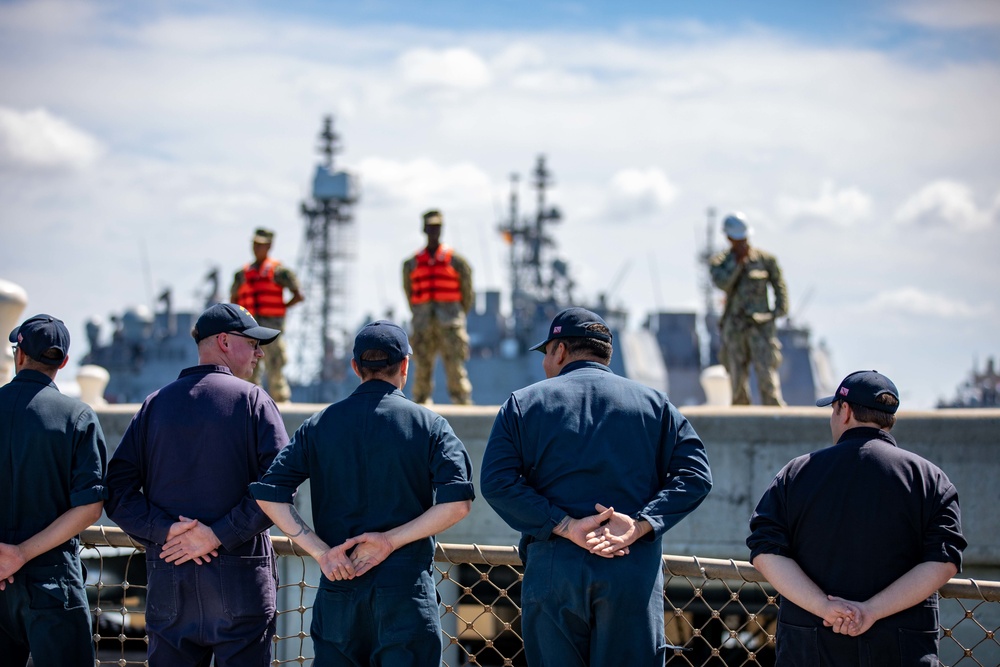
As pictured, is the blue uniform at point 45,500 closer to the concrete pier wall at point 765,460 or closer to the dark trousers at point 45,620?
the dark trousers at point 45,620

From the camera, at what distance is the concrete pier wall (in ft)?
22.0

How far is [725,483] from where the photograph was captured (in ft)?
23.0

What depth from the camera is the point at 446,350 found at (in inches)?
381

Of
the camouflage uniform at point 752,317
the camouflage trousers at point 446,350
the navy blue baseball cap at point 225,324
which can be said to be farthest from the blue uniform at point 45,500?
the camouflage uniform at point 752,317

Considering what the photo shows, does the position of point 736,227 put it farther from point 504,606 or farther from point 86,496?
point 86,496

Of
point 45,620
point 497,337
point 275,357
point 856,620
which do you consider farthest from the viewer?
point 497,337

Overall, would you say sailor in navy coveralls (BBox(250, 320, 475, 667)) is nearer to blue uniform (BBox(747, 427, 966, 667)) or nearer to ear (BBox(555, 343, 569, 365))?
ear (BBox(555, 343, 569, 365))

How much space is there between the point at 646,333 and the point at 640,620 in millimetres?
28055

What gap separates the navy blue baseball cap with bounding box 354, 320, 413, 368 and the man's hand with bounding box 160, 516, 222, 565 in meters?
0.79

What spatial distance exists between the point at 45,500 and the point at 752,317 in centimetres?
652

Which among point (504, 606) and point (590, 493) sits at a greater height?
point (590, 493)

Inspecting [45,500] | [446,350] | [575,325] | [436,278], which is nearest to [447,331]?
[446,350]

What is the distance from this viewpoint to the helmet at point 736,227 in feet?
29.1

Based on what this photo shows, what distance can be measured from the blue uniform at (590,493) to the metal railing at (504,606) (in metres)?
0.42
